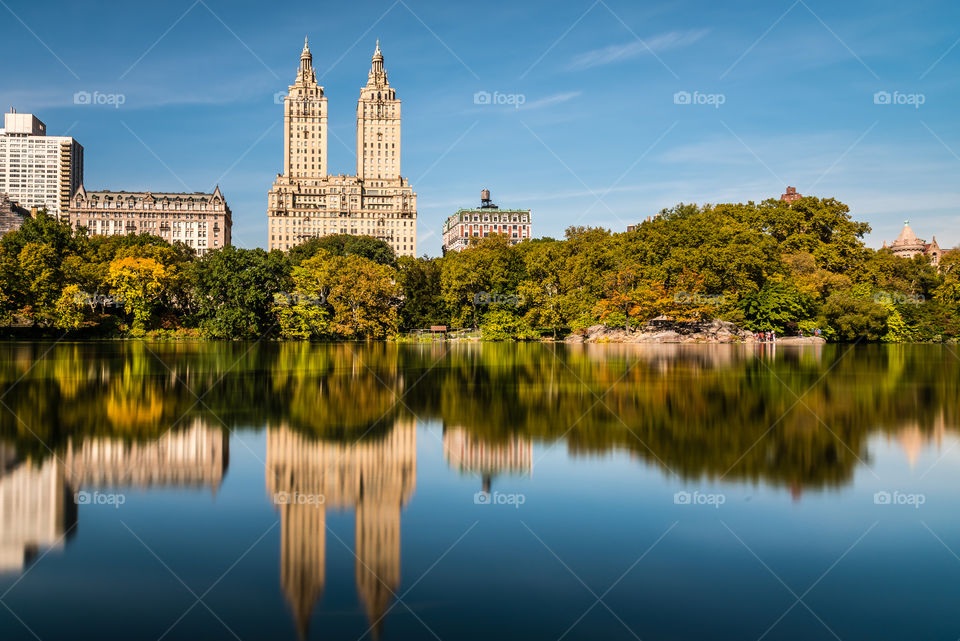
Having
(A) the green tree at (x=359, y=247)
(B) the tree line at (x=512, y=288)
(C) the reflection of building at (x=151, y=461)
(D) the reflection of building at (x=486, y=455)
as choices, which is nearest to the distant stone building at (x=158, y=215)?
(A) the green tree at (x=359, y=247)

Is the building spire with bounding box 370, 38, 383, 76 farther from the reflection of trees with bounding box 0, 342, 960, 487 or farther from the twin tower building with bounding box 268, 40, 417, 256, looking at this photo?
the reflection of trees with bounding box 0, 342, 960, 487

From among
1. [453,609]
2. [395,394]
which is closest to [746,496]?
[453,609]

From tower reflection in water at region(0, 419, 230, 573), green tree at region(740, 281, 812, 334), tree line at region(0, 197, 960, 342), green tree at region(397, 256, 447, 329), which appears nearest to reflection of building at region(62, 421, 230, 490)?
tower reflection in water at region(0, 419, 230, 573)

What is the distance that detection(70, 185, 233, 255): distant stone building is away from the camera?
172250 millimetres

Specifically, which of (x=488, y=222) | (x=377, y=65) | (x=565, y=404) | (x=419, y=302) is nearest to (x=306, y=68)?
(x=377, y=65)

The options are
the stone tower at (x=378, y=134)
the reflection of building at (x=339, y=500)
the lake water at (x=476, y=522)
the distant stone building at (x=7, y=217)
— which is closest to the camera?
the lake water at (x=476, y=522)

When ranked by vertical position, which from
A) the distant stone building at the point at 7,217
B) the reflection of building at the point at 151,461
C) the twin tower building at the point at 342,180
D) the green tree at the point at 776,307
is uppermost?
the twin tower building at the point at 342,180

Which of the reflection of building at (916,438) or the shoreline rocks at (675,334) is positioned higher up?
the shoreline rocks at (675,334)

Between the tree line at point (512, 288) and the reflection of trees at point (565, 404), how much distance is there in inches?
1153

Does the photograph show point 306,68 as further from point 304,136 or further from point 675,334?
point 675,334

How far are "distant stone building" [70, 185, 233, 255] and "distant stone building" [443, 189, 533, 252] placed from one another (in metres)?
60.9

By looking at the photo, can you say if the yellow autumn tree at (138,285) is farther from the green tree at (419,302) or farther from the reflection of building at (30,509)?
the reflection of building at (30,509)

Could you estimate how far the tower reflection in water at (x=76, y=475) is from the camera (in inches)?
267

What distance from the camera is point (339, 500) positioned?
310 inches
